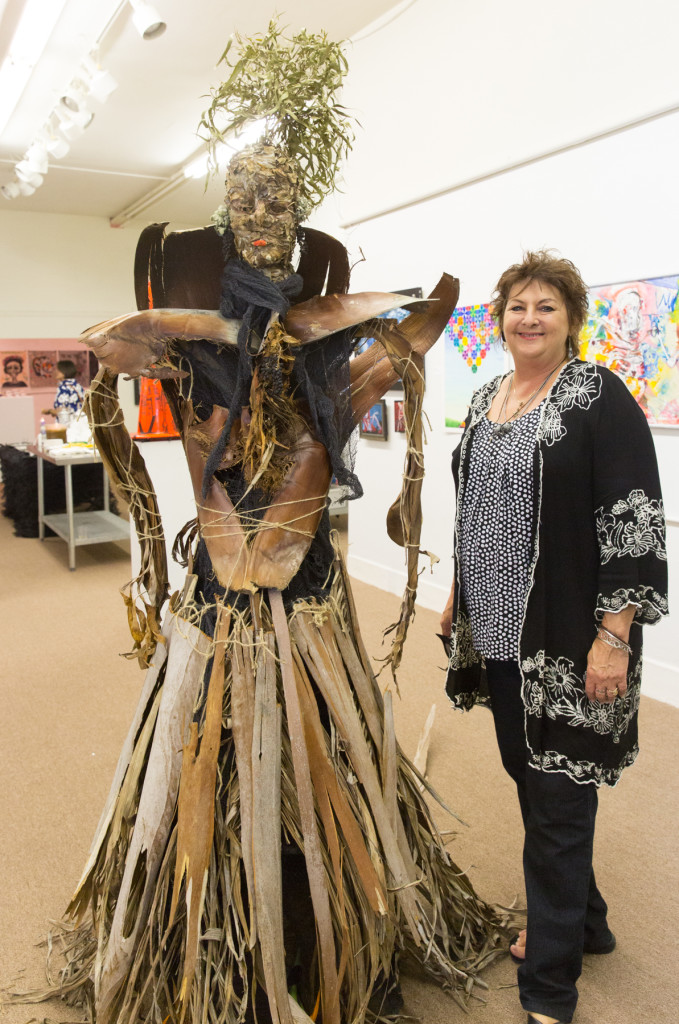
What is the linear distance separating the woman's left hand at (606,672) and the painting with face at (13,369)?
28.6 feet

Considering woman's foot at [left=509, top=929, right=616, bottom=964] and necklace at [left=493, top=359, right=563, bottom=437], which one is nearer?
necklace at [left=493, top=359, right=563, bottom=437]

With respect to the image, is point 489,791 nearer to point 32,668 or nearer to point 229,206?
point 229,206

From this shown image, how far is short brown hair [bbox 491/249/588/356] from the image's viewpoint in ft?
5.07

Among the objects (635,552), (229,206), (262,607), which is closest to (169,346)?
(229,206)

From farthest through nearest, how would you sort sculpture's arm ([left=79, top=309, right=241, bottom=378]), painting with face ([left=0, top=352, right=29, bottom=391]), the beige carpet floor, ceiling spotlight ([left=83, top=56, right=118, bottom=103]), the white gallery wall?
painting with face ([left=0, top=352, right=29, bottom=391])
ceiling spotlight ([left=83, top=56, right=118, bottom=103])
the white gallery wall
the beige carpet floor
sculpture's arm ([left=79, top=309, right=241, bottom=378])

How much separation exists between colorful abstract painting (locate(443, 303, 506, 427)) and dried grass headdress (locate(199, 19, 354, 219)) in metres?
2.35

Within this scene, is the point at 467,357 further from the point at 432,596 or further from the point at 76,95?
the point at 76,95

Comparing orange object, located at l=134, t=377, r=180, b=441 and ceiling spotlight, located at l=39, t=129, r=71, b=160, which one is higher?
ceiling spotlight, located at l=39, t=129, r=71, b=160

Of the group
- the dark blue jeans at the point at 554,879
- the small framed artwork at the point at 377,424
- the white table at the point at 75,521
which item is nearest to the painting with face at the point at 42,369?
the white table at the point at 75,521

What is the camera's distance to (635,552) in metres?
1.40

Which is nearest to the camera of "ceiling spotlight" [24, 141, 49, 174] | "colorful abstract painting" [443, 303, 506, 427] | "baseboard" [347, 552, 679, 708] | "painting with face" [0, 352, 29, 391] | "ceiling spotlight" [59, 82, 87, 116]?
"baseboard" [347, 552, 679, 708]

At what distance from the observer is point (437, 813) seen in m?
2.38

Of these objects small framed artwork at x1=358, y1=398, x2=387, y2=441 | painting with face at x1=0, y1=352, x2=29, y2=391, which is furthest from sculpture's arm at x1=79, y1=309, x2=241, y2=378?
painting with face at x1=0, y1=352, x2=29, y2=391

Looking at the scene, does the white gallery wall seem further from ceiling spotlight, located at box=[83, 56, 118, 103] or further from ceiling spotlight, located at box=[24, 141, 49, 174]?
ceiling spotlight, located at box=[24, 141, 49, 174]
